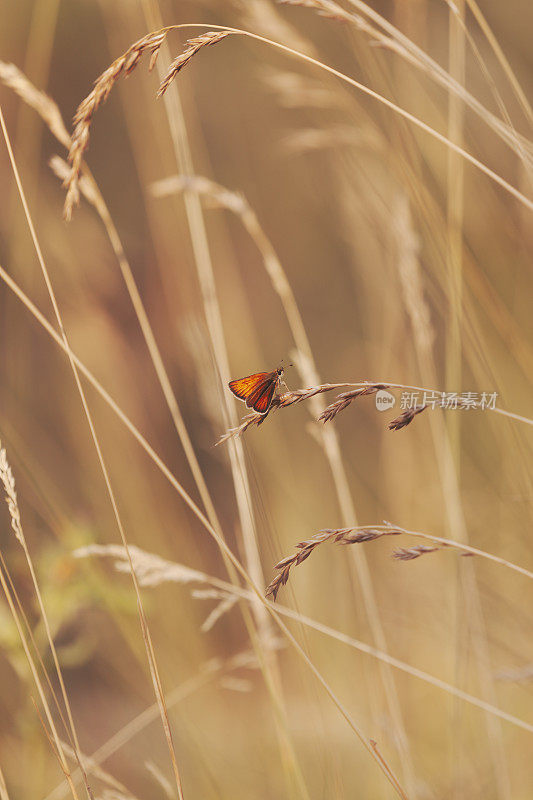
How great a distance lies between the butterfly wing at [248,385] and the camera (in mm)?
421

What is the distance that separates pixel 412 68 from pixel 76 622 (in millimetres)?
1380

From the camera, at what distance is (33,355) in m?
1.42

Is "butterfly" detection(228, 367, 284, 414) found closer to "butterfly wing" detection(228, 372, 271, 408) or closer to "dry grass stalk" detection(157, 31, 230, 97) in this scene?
"butterfly wing" detection(228, 372, 271, 408)

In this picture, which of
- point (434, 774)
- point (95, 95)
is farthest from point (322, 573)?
point (95, 95)

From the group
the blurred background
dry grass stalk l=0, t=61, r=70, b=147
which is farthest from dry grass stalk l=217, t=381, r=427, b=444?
dry grass stalk l=0, t=61, r=70, b=147

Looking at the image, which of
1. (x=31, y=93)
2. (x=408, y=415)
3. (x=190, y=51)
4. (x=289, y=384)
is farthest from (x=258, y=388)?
(x=289, y=384)

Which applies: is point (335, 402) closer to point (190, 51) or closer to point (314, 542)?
point (314, 542)

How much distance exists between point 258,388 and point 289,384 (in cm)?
51

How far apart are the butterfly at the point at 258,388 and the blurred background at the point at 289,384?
0.13 meters

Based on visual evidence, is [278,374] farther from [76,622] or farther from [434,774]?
[76,622]

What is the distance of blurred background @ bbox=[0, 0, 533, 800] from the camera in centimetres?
72

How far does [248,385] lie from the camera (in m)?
0.43

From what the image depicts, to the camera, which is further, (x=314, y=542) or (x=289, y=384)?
(x=289, y=384)
